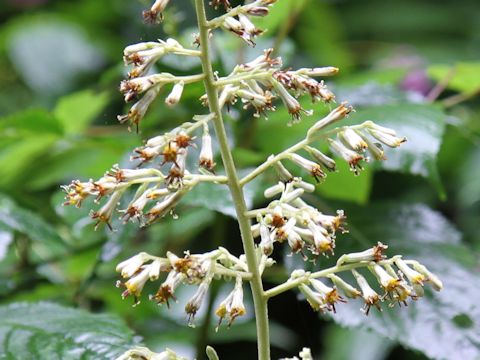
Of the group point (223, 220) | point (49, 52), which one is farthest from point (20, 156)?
point (49, 52)

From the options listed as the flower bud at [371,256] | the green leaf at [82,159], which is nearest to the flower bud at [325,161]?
the flower bud at [371,256]

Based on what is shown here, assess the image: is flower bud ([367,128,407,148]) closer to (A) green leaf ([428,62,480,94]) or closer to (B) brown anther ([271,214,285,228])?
(B) brown anther ([271,214,285,228])

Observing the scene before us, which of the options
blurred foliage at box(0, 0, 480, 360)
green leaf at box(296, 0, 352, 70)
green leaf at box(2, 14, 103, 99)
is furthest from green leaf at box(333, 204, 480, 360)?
green leaf at box(296, 0, 352, 70)

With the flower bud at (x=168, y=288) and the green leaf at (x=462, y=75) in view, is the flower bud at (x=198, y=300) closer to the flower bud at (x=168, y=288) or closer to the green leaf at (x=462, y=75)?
the flower bud at (x=168, y=288)

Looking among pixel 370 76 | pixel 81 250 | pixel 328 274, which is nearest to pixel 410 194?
pixel 370 76

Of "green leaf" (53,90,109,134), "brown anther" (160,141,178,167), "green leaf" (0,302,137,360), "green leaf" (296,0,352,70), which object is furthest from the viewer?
"green leaf" (296,0,352,70)

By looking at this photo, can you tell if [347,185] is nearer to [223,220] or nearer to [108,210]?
[223,220]
